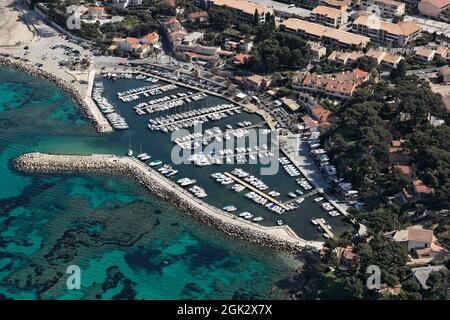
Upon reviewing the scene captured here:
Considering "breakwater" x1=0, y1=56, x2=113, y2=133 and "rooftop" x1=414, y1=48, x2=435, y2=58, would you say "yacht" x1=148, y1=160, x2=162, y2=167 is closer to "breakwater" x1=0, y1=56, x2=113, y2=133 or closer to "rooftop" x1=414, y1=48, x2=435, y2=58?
"breakwater" x1=0, y1=56, x2=113, y2=133

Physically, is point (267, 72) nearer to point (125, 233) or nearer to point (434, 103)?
point (434, 103)

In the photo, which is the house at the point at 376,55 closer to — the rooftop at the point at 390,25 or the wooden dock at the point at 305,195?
the rooftop at the point at 390,25

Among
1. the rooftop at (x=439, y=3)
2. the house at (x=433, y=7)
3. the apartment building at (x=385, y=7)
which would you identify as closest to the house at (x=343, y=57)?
the apartment building at (x=385, y=7)

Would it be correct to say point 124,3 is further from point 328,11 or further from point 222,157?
point 222,157

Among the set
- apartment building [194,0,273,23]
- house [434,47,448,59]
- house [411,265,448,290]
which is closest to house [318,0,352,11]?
apartment building [194,0,273,23]

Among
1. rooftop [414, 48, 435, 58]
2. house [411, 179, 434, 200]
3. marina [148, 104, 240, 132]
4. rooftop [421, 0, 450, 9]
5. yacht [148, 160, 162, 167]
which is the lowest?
yacht [148, 160, 162, 167]

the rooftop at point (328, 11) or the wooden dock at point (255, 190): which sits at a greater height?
the rooftop at point (328, 11)
